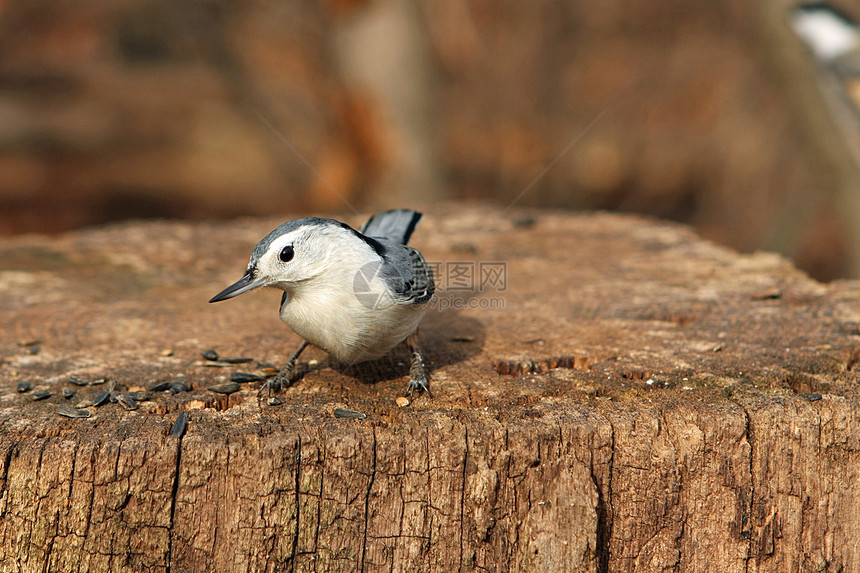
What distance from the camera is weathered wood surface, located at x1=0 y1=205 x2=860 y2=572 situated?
242cm

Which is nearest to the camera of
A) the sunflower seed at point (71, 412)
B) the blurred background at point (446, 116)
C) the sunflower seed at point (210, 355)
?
the sunflower seed at point (71, 412)

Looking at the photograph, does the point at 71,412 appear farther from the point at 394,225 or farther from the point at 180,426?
the point at 394,225

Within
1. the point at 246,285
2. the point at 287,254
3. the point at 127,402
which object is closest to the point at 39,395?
the point at 127,402

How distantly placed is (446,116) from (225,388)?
24.9 feet

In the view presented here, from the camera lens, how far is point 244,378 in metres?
3.03

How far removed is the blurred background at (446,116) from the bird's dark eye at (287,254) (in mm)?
5411

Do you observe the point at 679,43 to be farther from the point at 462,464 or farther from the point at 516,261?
the point at 462,464

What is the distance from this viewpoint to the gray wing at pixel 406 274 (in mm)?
3021

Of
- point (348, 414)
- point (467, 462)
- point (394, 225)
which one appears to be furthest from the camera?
point (394, 225)

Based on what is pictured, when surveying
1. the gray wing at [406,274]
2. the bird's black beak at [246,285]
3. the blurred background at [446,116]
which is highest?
the blurred background at [446,116]

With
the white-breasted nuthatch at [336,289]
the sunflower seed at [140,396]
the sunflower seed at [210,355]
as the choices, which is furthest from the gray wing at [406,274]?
the sunflower seed at [140,396]

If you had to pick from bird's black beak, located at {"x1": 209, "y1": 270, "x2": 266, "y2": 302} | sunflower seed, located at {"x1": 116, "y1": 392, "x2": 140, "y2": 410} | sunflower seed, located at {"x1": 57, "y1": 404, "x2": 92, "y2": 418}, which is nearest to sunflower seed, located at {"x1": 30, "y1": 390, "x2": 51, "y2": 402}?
sunflower seed, located at {"x1": 57, "y1": 404, "x2": 92, "y2": 418}

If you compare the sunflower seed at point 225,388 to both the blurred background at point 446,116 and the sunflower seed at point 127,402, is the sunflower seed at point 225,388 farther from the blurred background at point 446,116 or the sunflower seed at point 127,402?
the blurred background at point 446,116

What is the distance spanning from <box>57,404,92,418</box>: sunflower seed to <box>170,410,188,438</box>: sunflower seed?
34 cm
